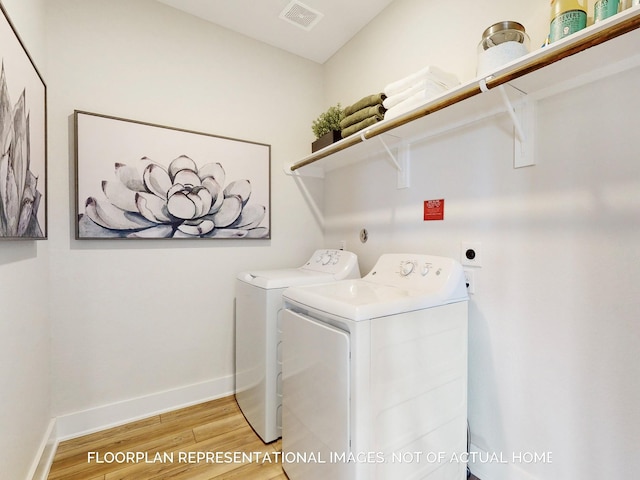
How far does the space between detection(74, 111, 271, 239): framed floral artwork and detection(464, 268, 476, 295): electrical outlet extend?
139cm

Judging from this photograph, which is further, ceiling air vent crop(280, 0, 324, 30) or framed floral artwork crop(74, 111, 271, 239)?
ceiling air vent crop(280, 0, 324, 30)

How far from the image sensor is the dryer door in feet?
3.36

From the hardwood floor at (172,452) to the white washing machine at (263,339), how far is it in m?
0.11

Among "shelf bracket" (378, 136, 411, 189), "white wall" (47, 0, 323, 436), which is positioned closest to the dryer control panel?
"shelf bracket" (378, 136, 411, 189)

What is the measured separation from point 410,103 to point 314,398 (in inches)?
54.5

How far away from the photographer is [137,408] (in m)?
1.80

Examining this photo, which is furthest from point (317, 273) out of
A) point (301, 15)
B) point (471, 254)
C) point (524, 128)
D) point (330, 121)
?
point (301, 15)

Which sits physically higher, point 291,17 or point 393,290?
point 291,17

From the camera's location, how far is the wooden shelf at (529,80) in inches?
32.1

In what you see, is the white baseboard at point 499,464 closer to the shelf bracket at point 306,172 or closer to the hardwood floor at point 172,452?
the hardwood floor at point 172,452

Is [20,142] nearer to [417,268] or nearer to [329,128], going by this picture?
[329,128]

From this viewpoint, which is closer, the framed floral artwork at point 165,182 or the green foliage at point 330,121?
the framed floral artwork at point 165,182

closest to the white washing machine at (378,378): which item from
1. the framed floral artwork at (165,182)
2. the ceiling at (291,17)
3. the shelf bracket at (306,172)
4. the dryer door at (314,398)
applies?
the dryer door at (314,398)

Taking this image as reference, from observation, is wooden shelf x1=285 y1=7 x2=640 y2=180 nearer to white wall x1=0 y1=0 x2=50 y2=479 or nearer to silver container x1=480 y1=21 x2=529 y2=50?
silver container x1=480 y1=21 x2=529 y2=50
